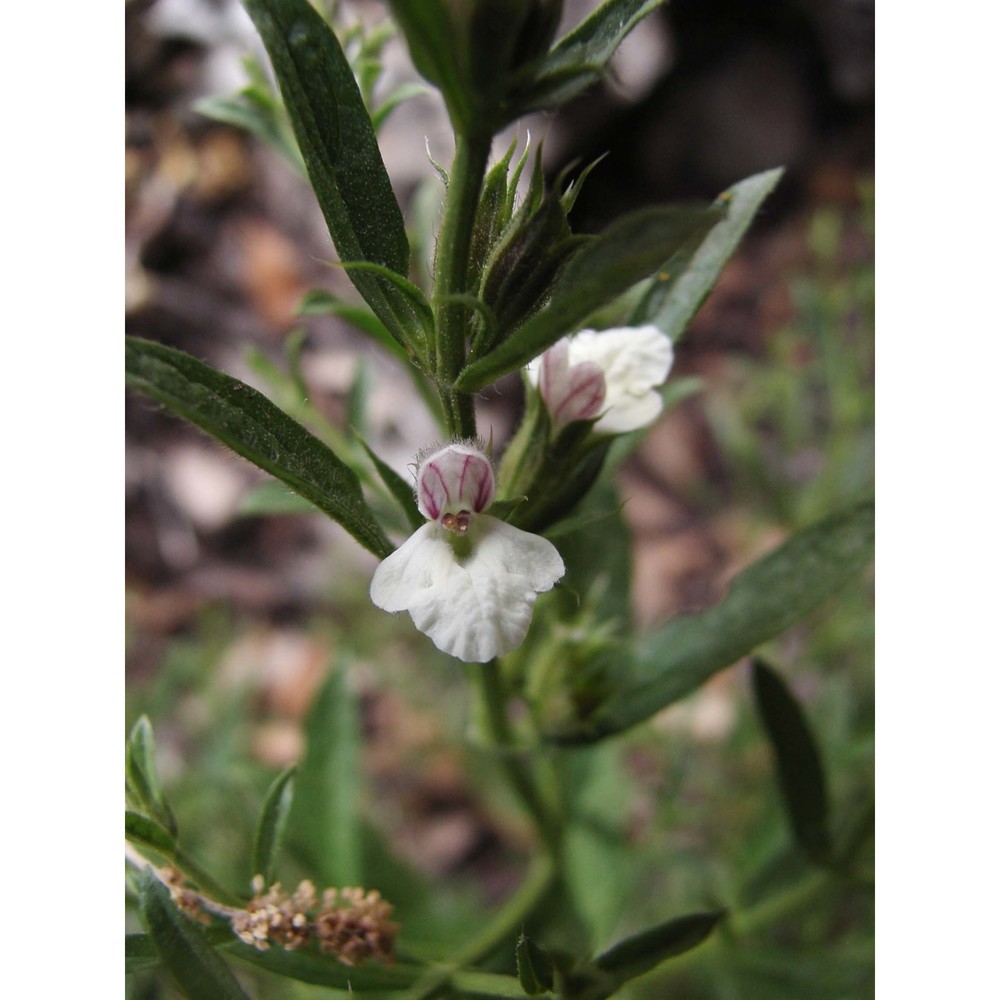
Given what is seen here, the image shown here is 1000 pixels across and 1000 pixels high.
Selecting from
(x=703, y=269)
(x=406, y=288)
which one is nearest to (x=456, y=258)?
(x=406, y=288)

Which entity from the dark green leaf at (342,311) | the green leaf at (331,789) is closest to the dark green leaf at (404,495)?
the dark green leaf at (342,311)

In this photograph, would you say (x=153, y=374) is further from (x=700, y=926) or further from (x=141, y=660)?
(x=141, y=660)

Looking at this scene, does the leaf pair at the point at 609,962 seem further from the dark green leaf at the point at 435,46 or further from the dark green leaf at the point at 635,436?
the dark green leaf at the point at 435,46

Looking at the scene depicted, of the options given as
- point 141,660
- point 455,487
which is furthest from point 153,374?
point 141,660

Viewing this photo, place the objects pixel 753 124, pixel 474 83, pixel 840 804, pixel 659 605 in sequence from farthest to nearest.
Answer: pixel 753 124 < pixel 659 605 < pixel 840 804 < pixel 474 83

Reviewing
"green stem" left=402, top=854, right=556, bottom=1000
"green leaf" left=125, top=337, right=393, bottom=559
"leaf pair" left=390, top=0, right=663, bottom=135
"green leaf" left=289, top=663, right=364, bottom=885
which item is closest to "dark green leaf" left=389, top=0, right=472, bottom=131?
"leaf pair" left=390, top=0, right=663, bottom=135

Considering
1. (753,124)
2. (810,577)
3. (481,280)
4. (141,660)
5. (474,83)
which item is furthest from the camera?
(753,124)

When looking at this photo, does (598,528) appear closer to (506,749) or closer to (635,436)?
(635,436)
